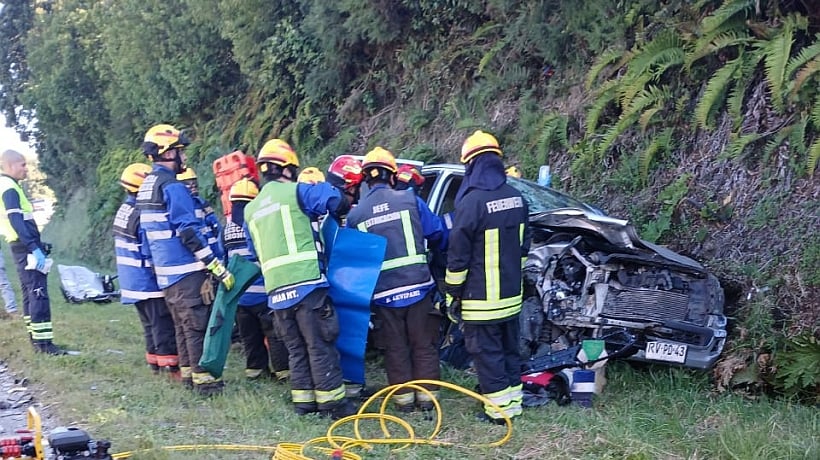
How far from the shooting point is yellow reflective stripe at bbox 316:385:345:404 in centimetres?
559

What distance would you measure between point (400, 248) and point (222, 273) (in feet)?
4.52

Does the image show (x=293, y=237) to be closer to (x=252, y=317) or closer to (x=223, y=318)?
(x=223, y=318)

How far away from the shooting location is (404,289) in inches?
224

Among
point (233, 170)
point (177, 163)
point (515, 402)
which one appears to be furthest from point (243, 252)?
point (515, 402)

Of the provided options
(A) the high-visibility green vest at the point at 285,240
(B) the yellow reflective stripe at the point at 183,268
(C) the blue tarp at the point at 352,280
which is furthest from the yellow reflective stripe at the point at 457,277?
(B) the yellow reflective stripe at the point at 183,268

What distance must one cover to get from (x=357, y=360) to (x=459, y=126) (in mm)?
5280

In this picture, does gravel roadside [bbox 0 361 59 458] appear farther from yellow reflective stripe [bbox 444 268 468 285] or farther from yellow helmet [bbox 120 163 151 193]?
yellow reflective stripe [bbox 444 268 468 285]

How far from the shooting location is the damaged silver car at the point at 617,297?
19.0 feet

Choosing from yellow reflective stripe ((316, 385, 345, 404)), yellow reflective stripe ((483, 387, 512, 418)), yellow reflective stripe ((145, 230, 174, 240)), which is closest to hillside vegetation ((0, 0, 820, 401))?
yellow reflective stripe ((483, 387, 512, 418))

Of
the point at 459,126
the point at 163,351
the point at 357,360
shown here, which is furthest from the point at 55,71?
the point at 357,360

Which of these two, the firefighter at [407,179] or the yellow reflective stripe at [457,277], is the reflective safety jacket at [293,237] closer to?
the firefighter at [407,179]

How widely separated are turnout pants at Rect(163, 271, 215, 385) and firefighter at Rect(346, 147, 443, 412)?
137 centimetres

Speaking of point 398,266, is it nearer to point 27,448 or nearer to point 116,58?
point 27,448

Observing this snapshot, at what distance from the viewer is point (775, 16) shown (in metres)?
7.29
